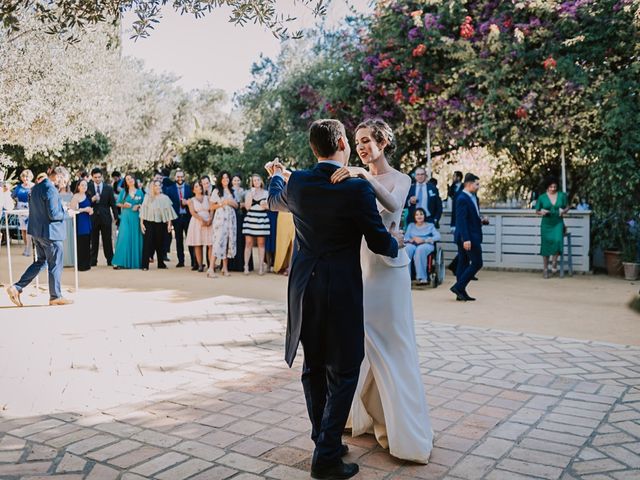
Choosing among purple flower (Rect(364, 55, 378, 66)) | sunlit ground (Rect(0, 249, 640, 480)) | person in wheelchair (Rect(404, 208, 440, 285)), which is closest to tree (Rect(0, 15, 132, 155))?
purple flower (Rect(364, 55, 378, 66))

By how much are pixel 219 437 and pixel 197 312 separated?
3.90 meters

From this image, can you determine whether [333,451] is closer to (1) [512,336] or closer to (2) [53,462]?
(2) [53,462]

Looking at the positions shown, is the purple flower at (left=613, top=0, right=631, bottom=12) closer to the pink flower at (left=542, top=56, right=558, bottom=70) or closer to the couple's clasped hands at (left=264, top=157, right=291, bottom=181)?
the pink flower at (left=542, top=56, right=558, bottom=70)

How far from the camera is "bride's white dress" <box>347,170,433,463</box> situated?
3.42 meters

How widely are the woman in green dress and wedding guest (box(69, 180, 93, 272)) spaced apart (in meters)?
8.24

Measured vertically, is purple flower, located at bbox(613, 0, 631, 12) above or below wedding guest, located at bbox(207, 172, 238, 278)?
above

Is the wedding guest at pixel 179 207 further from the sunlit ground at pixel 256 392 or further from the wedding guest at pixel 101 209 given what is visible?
the sunlit ground at pixel 256 392

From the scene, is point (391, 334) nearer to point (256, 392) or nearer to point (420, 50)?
point (256, 392)

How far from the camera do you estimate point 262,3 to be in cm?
416

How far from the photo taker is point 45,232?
8047 mm

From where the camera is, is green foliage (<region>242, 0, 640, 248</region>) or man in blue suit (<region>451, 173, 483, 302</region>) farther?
green foliage (<region>242, 0, 640, 248</region>)

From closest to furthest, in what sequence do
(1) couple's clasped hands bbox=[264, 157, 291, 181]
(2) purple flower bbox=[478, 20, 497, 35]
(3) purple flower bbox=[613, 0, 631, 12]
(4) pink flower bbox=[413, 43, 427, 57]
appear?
(1) couple's clasped hands bbox=[264, 157, 291, 181]
(3) purple flower bbox=[613, 0, 631, 12]
(2) purple flower bbox=[478, 20, 497, 35]
(4) pink flower bbox=[413, 43, 427, 57]

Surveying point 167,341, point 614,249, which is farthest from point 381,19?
point 167,341

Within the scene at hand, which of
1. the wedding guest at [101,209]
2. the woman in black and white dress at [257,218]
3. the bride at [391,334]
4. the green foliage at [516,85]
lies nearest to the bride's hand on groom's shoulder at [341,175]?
the bride at [391,334]
